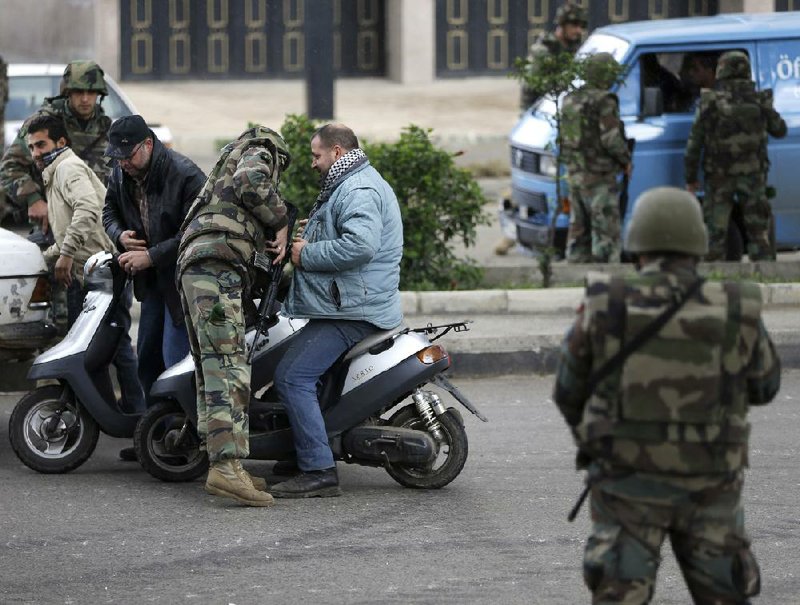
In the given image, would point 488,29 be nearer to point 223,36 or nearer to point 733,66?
point 223,36

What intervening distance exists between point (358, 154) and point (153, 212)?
0.97 m

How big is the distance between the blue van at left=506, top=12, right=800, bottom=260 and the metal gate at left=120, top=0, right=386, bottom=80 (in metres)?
12.4

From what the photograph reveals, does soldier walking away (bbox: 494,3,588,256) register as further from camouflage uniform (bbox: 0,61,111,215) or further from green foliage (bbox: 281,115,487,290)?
A: camouflage uniform (bbox: 0,61,111,215)

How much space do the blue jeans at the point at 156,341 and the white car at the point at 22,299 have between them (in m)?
0.48

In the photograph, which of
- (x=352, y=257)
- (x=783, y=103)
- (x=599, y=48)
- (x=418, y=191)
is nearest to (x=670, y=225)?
(x=352, y=257)

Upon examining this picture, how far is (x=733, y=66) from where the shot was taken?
1211 cm

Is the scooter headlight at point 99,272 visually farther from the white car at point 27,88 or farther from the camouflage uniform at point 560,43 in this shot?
the white car at point 27,88

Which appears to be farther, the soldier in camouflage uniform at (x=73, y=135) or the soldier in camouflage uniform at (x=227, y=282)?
the soldier in camouflage uniform at (x=73, y=135)

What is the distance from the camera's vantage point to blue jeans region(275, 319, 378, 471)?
7184mm

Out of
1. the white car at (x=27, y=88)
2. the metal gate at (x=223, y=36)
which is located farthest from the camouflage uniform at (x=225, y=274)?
the metal gate at (x=223, y=36)

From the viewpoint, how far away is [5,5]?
2280 cm

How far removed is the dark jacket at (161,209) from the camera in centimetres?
750

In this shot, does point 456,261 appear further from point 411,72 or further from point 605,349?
point 411,72

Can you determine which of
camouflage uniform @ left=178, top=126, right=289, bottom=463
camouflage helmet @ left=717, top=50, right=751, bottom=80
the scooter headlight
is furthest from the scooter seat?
camouflage helmet @ left=717, top=50, right=751, bottom=80
